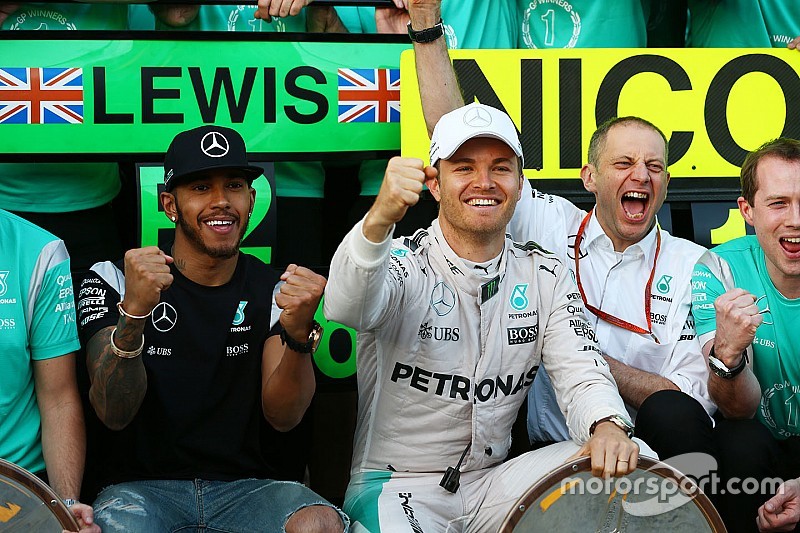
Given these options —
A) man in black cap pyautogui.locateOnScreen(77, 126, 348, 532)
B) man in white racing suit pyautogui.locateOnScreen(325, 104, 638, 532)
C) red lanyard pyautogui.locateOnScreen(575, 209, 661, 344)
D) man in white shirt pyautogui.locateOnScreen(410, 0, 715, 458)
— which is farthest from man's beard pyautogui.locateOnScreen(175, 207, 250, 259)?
red lanyard pyautogui.locateOnScreen(575, 209, 661, 344)

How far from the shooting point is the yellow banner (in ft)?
14.7

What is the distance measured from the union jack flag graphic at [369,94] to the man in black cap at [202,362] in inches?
31.2

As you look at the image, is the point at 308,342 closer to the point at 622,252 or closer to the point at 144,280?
the point at 144,280

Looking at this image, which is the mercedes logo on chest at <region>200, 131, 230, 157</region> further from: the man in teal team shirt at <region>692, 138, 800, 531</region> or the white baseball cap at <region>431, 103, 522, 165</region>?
the man in teal team shirt at <region>692, 138, 800, 531</region>

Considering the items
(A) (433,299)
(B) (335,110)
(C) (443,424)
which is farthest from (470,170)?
(B) (335,110)

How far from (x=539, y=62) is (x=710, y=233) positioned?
991 millimetres

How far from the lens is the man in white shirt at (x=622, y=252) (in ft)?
12.9

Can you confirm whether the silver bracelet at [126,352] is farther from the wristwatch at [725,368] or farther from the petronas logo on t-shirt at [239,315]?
the wristwatch at [725,368]

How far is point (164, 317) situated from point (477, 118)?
47.8 inches

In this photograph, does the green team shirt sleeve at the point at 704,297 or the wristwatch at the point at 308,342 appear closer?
the wristwatch at the point at 308,342

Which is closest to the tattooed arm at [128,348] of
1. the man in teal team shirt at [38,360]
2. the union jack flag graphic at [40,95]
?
the man in teal team shirt at [38,360]

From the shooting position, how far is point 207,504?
3.46 meters

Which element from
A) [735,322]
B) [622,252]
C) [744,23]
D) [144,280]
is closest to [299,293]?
[144,280]

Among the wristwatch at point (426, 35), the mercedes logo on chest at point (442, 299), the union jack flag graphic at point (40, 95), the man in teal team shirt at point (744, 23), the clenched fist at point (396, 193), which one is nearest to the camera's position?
the clenched fist at point (396, 193)
